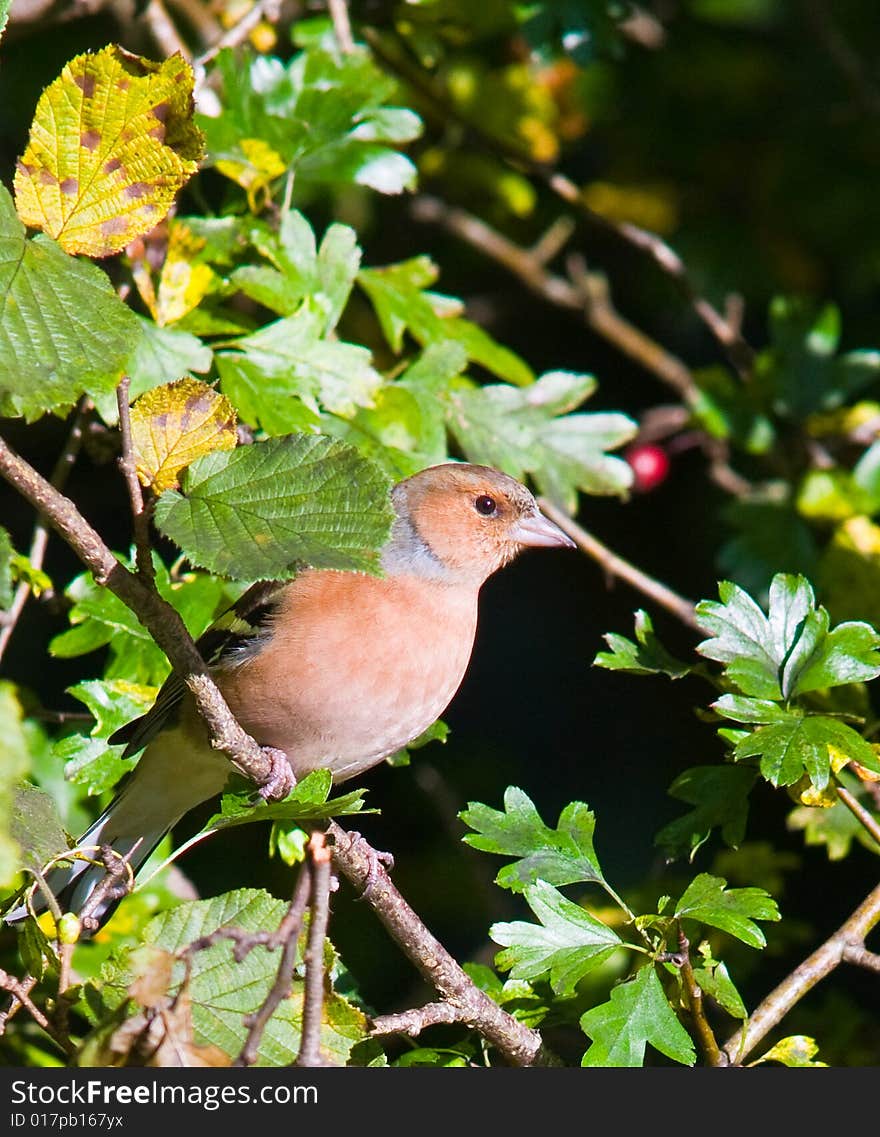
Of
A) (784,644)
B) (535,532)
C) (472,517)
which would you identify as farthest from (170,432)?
(535,532)

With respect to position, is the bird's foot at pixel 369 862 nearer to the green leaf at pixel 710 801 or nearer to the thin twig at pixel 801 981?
the green leaf at pixel 710 801

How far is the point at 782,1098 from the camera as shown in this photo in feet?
8.55

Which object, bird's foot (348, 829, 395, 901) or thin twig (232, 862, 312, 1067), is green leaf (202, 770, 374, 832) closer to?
bird's foot (348, 829, 395, 901)

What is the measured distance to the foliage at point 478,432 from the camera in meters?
2.34

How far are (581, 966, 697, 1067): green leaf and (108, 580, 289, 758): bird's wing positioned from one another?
1.24 m

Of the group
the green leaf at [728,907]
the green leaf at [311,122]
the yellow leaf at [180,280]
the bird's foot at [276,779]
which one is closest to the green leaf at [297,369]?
the yellow leaf at [180,280]

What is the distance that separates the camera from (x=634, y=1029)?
2562 millimetres

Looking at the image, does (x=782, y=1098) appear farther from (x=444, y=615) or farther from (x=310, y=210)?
(x=310, y=210)

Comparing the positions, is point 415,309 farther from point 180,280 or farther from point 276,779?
point 276,779

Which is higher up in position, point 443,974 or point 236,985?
point 236,985

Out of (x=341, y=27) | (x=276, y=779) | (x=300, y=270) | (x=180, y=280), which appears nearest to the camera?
(x=276, y=779)

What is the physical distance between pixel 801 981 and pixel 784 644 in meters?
0.70

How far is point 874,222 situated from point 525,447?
2.73m

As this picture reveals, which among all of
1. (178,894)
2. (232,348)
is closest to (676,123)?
(232,348)
